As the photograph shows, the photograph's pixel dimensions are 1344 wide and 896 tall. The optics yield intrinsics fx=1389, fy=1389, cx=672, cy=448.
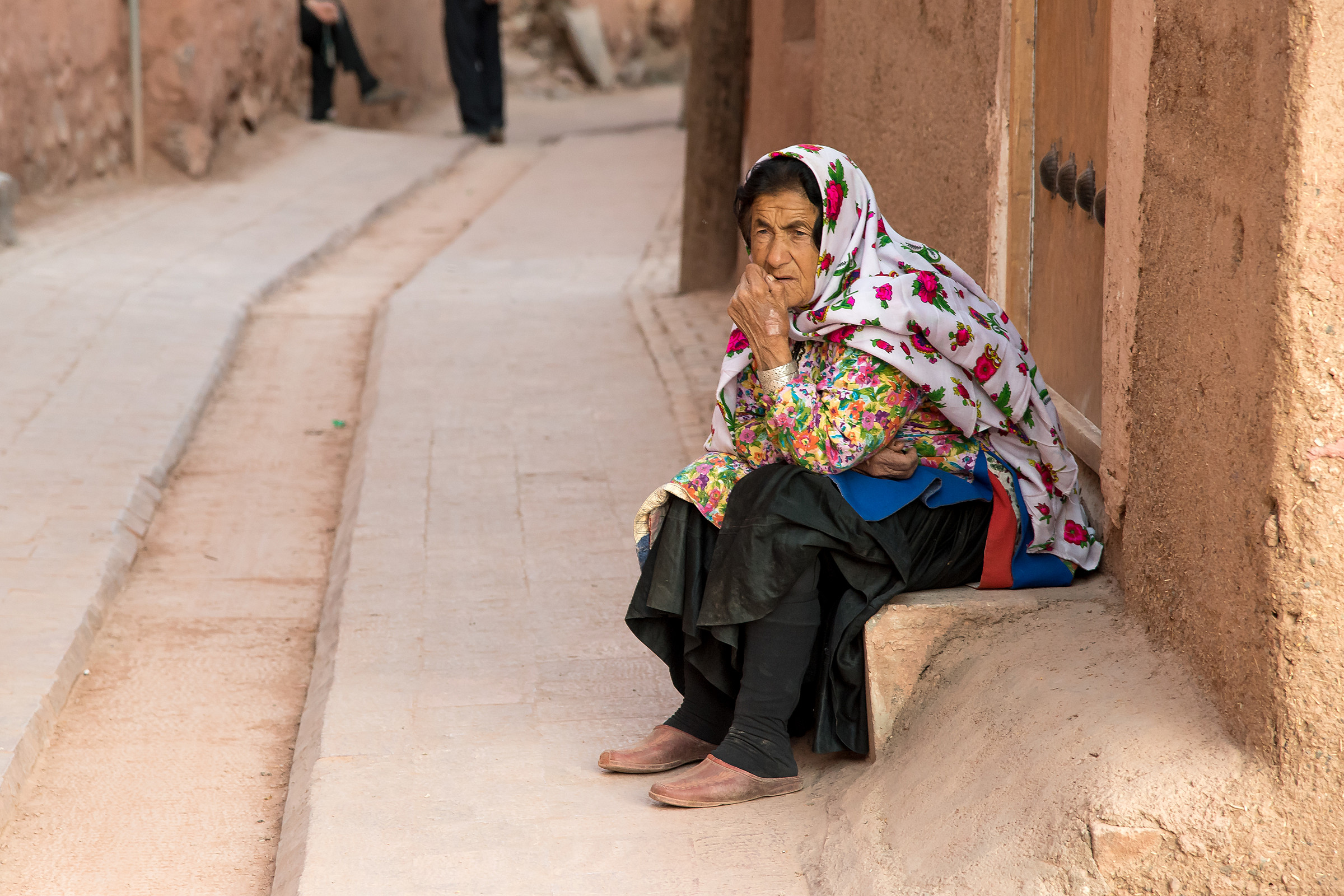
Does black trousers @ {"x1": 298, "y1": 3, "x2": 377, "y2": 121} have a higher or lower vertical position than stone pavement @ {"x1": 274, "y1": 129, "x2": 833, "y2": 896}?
higher

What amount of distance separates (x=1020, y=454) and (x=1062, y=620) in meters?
0.35

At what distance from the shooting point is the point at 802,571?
8.46 ft

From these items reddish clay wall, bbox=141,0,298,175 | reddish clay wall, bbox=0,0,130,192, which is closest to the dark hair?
reddish clay wall, bbox=0,0,130,192

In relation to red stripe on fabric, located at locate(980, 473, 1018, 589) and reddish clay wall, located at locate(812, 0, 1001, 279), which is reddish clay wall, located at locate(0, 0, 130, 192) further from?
red stripe on fabric, located at locate(980, 473, 1018, 589)

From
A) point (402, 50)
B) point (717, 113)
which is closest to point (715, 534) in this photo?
point (717, 113)

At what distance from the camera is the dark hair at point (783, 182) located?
2.69 metres

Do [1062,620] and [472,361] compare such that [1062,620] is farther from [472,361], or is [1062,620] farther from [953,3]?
[472,361]

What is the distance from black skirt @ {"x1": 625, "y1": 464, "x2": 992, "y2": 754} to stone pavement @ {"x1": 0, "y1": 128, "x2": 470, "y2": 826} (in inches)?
56.4

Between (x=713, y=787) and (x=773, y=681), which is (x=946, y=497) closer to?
(x=773, y=681)

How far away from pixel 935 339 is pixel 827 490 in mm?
367

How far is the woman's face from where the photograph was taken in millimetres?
2713

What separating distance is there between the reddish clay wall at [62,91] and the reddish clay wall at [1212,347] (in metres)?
7.72

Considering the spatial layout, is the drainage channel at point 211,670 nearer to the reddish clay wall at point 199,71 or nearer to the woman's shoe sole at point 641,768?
the woman's shoe sole at point 641,768

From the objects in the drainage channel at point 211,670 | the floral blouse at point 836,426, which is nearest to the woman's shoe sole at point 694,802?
the floral blouse at point 836,426
